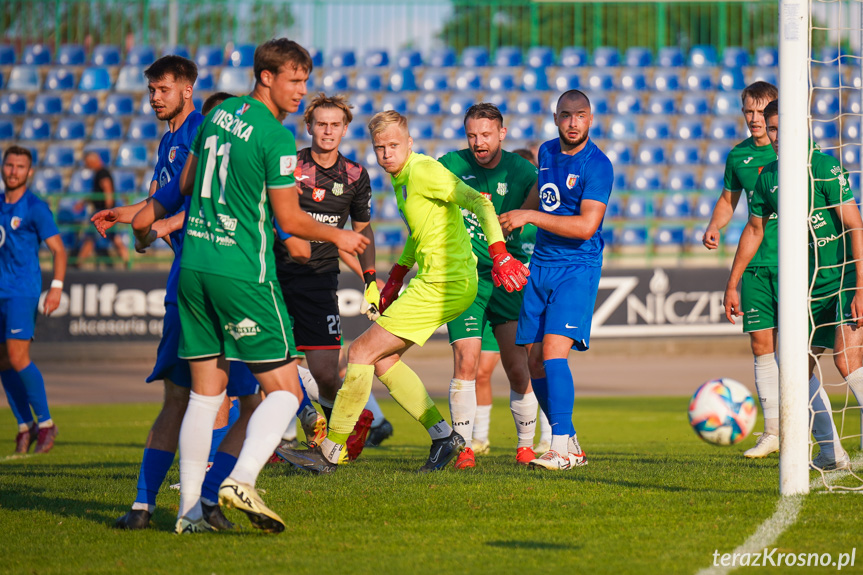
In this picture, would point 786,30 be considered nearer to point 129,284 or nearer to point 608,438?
point 608,438

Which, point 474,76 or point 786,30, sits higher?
point 474,76

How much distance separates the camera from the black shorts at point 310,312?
6855mm

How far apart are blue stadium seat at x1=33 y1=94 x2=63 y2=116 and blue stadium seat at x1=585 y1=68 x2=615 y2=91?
12.2m

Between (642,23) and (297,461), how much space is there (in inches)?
1250

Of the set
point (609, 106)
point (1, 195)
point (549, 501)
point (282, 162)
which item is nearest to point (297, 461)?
point (549, 501)

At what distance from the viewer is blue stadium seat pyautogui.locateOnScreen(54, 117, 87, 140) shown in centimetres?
2120

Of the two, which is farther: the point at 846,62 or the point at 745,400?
the point at 846,62

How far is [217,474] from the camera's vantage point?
4578mm

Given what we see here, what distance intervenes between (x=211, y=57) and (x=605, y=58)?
939 centimetres

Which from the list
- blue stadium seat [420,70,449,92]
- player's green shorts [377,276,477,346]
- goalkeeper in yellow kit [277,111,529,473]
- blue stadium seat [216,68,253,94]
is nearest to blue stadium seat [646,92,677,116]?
blue stadium seat [420,70,449,92]

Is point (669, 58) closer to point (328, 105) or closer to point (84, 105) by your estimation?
point (84, 105)

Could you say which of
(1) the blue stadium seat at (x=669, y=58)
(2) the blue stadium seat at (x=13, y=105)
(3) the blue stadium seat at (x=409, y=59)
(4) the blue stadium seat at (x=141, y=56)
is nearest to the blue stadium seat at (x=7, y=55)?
(2) the blue stadium seat at (x=13, y=105)

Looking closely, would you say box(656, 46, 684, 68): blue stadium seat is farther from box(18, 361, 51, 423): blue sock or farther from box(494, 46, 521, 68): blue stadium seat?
box(18, 361, 51, 423): blue sock

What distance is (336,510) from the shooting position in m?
4.91
